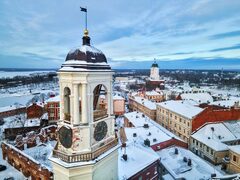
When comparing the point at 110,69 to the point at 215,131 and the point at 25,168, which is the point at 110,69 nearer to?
the point at 25,168

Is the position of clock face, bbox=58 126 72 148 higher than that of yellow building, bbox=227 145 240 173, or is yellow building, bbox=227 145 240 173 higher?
clock face, bbox=58 126 72 148

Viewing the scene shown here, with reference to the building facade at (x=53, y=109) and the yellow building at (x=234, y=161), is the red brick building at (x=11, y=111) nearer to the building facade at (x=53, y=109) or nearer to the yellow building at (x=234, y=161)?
the building facade at (x=53, y=109)

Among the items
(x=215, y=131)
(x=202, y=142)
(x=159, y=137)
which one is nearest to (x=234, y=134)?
(x=215, y=131)

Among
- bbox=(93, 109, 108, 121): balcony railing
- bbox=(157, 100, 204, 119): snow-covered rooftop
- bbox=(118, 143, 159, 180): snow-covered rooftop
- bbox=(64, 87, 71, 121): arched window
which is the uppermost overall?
bbox=(64, 87, 71, 121): arched window

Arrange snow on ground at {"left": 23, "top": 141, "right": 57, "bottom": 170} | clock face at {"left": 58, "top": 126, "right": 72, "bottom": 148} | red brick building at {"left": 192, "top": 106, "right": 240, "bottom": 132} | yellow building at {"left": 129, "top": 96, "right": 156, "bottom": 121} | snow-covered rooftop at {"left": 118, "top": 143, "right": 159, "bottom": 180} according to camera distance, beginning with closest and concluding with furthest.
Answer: clock face at {"left": 58, "top": 126, "right": 72, "bottom": 148}
snow-covered rooftop at {"left": 118, "top": 143, "right": 159, "bottom": 180}
snow on ground at {"left": 23, "top": 141, "right": 57, "bottom": 170}
red brick building at {"left": 192, "top": 106, "right": 240, "bottom": 132}
yellow building at {"left": 129, "top": 96, "right": 156, "bottom": 121}

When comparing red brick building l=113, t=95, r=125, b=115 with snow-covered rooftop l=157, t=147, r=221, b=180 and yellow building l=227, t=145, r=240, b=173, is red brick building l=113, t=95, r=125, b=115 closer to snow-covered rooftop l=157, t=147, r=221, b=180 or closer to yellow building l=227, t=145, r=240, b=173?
snow-covered rooftop l=157, t=147, r=221, b=180

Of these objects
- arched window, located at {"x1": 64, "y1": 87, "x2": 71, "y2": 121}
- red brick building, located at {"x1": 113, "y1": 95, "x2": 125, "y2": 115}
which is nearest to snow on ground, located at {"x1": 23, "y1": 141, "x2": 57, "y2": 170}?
arched window, located at {"x1": 64, "y1": 87, "x2": 71, "y2": 121}

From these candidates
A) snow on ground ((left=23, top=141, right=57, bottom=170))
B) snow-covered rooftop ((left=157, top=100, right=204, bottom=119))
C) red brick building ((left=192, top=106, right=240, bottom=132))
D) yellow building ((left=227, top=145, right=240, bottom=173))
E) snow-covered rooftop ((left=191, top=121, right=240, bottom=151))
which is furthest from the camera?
snow-covered rooftop ((left=157, top=100, right=204, bottom=119))

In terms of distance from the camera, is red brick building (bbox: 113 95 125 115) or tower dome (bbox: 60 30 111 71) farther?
red brick building (bbox: 113 95 125 115)
